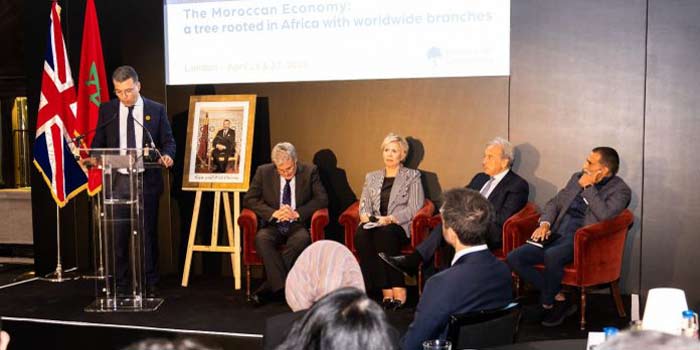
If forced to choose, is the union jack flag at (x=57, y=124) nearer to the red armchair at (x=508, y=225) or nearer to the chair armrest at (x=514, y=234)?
the red armchair at (x=508, y=225)

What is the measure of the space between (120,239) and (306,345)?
4.24 metres

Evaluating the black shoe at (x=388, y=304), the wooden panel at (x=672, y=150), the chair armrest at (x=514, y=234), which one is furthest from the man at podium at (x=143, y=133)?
the wooden panel at (x=672, y=150)

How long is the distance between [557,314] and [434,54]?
2264 mm

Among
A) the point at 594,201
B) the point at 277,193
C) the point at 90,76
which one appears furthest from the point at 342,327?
the point at 90,76

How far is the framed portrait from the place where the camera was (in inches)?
252

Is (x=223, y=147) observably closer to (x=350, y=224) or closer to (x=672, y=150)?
(x=350, y=224)

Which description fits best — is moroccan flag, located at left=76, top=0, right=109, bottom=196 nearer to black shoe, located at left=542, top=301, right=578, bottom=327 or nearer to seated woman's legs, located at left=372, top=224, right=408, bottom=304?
seated woman's legs, located at left=372, top=224, right=408, bottom=304

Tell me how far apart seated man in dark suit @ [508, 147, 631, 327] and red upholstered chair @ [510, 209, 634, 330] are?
0.07 metres

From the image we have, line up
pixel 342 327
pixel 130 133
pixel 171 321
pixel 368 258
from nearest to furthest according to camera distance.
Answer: pixel 342 327, pixel 171 321, pixel 368 258, pixel 130 133

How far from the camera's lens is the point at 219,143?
6.48 metres

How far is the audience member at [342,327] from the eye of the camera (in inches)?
57.0

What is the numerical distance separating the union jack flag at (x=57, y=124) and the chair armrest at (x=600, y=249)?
4.12 meters

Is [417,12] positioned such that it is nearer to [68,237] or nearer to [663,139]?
[663,139]

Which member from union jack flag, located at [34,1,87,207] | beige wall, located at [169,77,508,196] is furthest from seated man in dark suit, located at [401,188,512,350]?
union jack flag, located at [34,1,87,207]
